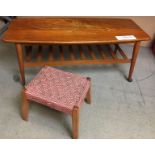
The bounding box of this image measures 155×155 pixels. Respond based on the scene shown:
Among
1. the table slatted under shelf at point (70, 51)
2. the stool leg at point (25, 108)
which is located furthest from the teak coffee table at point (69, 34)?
the stool leg at point (25, 108)

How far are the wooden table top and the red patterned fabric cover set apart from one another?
0.30 metres

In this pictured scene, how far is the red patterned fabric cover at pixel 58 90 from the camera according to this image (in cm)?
124

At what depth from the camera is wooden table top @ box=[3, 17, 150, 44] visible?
151cm

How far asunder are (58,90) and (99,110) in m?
0.49

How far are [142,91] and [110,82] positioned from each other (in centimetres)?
34

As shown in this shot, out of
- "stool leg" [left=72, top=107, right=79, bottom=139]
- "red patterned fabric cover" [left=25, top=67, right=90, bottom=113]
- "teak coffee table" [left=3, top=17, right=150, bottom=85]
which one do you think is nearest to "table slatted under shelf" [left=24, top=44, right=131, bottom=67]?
"teak coffee table" [left=3, top=17, right=150, bottom=85]

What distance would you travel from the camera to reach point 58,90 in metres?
1.32

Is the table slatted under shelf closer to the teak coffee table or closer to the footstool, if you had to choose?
the teak coffee table

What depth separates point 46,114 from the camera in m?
1.54

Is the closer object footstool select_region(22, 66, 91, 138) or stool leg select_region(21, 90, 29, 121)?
footstool select_region(22, 66, 91, 138)

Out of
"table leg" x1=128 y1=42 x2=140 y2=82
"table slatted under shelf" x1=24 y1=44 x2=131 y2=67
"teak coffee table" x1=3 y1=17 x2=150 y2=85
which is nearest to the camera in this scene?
"teak coffee table" x1=3 y1=17 x2=150 y2=85

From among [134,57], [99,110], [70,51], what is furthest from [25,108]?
[134,57]
